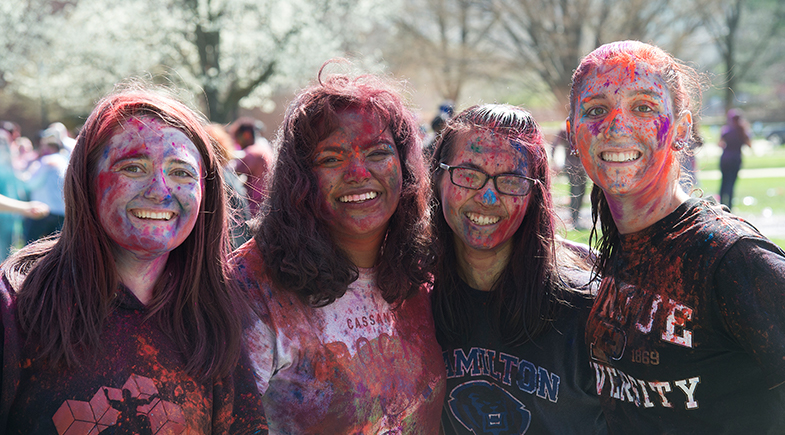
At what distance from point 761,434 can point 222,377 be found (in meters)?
1.59

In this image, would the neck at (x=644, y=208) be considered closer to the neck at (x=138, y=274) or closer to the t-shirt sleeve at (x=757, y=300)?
the t-shirt sleeve at (x=757, y=300)

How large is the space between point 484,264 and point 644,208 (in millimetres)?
762

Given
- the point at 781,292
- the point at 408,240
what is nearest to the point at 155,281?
→ the point at 408,240

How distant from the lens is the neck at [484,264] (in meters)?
2.68

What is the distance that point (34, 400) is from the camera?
1.59 metres

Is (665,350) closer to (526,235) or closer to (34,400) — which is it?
(526,235)

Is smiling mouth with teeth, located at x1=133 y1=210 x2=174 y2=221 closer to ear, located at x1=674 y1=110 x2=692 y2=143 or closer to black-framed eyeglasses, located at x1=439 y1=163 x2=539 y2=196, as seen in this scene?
black-framed eyeglasses, located at x1=439 y1=163 x2=539 y2=196

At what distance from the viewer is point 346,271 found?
93.2 inches

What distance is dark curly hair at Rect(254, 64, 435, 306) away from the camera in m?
2.28

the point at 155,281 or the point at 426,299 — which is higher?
the point at 155,281

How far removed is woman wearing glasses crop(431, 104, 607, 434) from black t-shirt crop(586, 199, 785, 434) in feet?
1.09

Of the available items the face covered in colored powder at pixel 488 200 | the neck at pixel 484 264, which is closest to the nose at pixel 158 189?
the face covered in colored powder at pixel 488 200

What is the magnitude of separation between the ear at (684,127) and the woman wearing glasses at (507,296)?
2.00 ft

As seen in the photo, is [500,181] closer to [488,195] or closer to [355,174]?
[488,195]
